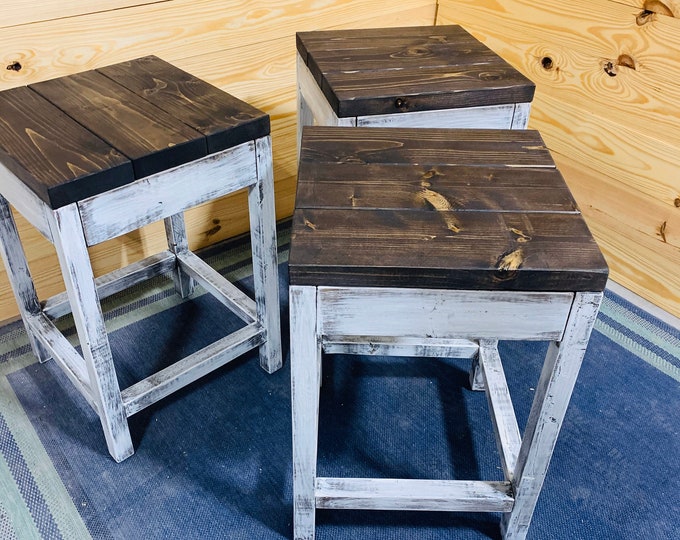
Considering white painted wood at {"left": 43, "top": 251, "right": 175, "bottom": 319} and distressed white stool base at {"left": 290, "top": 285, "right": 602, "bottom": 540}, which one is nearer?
distressed white stool base at {"left": 290, "top": 285, "right": 602, "bottom": 540}

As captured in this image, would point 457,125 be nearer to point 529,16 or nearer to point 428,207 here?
point 428,207

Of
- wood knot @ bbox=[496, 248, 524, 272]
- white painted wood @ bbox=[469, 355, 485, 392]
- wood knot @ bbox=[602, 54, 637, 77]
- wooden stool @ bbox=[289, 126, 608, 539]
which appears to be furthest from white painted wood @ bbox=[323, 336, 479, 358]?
wood knot @ bbox=[602, 54, 637, 77]

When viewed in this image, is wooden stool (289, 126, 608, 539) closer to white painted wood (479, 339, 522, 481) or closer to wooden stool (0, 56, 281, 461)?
white painted wood (479, 339, 522, 481)

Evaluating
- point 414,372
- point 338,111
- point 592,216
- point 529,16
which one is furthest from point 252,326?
point 529,16

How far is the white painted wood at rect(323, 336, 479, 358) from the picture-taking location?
50.6 inches

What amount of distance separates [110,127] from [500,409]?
835 millimetres

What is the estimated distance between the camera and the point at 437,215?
2.72 ft

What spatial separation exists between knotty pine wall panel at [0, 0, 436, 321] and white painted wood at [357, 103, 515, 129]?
616 mm

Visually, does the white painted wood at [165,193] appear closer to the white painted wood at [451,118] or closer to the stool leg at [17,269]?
the white painted wood at [451,118]

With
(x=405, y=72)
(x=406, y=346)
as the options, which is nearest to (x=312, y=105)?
(x=405, y=72)

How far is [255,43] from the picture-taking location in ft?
5.19

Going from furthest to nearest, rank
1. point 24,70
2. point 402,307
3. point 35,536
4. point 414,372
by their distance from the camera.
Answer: point 414,372 → point 24,70 → point 35,536 → point 402,307

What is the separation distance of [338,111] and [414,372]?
62 centimetres

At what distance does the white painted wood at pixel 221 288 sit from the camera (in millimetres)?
1347
